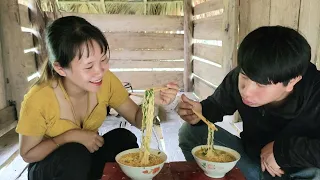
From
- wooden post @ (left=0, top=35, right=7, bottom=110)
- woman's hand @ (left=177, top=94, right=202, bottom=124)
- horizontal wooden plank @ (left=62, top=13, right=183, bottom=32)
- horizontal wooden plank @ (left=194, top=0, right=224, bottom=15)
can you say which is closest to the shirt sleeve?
woman's hand @ (left=177, top=94, right=202, bottom=124)

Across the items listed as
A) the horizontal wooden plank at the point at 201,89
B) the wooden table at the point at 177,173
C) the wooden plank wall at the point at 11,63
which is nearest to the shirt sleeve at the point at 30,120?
the wooden table at the point at 177,173

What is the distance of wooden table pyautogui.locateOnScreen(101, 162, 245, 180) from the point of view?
117cm

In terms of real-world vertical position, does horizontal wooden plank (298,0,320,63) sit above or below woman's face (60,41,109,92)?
above

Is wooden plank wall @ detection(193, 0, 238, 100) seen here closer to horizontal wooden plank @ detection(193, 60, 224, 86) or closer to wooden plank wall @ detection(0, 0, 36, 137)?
horizontal wooden plank @ detection(193, 60, 224, 86)

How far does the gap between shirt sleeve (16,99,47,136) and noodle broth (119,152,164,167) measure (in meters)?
0.43

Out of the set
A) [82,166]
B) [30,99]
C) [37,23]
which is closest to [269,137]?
[82,166]

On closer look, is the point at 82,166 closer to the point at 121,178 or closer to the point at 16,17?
the point at 121,178

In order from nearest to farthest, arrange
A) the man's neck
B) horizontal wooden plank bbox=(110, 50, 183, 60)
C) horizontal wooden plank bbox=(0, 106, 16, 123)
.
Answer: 1. the man's neck
2. horizontal wooden plank bbox=(0, 106, 16, 123)
3. horizontal wooden plank bbox=(110, 50, 183, 60)

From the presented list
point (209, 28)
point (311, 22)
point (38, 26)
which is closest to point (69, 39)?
point (311, 22)

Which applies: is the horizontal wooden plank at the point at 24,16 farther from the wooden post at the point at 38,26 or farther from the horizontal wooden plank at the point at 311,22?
the horizontal wooden plank at the point at 311,22

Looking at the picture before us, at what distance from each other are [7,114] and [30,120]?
1885mm

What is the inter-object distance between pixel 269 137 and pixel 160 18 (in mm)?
3891

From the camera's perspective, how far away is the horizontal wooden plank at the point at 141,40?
16.5 feet

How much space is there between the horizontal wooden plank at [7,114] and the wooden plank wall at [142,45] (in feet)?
7.28
